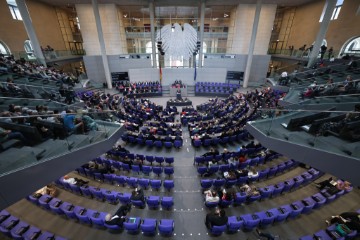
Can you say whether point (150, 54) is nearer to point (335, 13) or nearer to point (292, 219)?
point (335, 13)

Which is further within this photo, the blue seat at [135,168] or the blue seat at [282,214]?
the blue seat at [135,168]

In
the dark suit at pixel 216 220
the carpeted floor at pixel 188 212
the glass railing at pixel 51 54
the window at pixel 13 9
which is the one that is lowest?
the carpeted floor at pixel 188 212

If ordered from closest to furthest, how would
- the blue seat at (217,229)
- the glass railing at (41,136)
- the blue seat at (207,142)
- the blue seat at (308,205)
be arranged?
the glass railing at (41,136) < the blue seat at (217,229) < the blue seat at (308,205) < the blue seat at (207,142)

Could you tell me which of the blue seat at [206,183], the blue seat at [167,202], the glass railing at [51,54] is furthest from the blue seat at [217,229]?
the glass railing at [51,54]

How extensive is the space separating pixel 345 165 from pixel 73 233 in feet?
29.7

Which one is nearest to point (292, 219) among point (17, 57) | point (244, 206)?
point (244, 206)

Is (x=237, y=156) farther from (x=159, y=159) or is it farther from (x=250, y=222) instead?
(x=159, y=159)

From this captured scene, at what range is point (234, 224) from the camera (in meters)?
5.85

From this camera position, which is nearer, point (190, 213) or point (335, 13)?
point (190, 213)

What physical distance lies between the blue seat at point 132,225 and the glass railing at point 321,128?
20.2 ft

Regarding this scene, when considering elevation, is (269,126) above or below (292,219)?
above

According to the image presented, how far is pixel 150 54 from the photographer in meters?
25.7

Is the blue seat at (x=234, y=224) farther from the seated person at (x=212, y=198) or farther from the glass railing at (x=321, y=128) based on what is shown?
the glass railing at (x=321, y=128)

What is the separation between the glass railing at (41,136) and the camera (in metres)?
4.33
